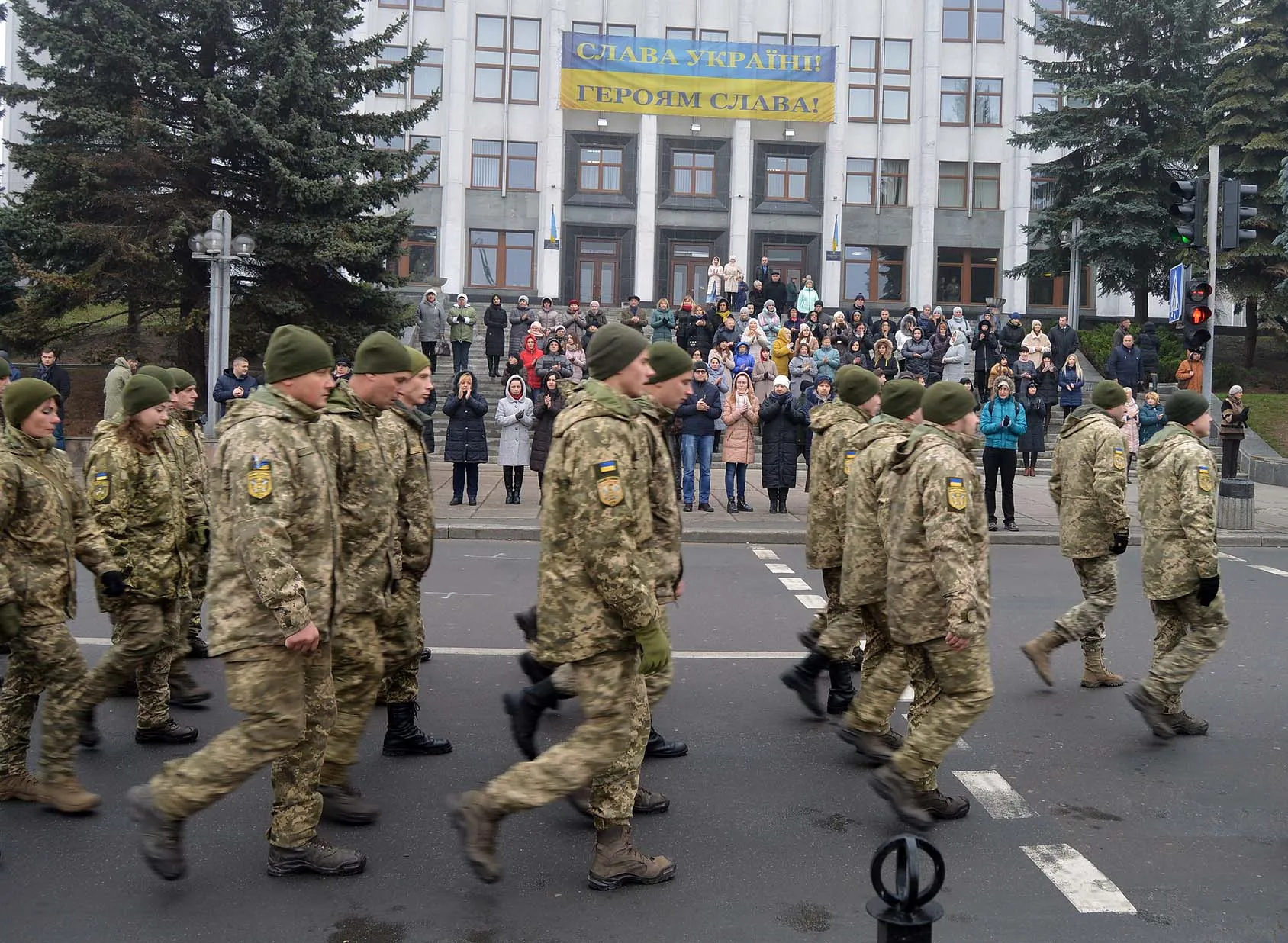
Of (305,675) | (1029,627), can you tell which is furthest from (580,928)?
(1029,627)

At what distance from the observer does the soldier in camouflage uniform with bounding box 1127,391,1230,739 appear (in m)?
6.23

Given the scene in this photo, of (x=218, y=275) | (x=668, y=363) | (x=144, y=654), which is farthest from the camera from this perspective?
(x=218, y=275)

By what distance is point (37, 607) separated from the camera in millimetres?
5105

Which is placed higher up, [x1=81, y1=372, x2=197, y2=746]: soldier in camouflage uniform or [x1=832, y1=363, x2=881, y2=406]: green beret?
[x1=832, y1=363, x2=881, y2=406]: green beret

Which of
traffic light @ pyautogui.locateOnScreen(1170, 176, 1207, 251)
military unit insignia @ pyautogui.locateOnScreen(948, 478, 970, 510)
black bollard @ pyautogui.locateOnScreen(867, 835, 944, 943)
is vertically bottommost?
black bollard @ pyautogui.locateOnScreen(867, 835, 944, 943)

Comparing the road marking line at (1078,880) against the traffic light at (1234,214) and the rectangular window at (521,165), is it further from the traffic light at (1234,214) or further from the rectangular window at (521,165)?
the rectangular window at (521,165)

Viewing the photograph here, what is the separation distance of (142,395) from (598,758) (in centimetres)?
316

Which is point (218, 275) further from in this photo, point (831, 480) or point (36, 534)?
point (36, 534)

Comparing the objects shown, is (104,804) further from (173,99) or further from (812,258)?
(812,258)

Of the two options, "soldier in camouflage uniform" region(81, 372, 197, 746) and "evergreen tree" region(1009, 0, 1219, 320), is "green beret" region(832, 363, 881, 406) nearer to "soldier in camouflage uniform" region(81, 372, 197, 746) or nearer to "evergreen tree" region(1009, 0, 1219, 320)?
"soldier in camouflage uniform" region(81, 372, 197, 746)

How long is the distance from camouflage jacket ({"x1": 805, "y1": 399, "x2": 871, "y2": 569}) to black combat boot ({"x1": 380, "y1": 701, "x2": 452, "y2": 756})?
2641mm

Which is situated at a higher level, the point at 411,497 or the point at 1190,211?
the point at 1190,211

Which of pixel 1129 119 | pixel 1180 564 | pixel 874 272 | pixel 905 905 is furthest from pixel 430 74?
pixel 905 905

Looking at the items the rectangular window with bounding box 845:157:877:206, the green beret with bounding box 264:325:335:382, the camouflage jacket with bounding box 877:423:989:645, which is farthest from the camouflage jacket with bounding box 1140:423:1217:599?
the rectangular window with bounding box 845:157:877:206
